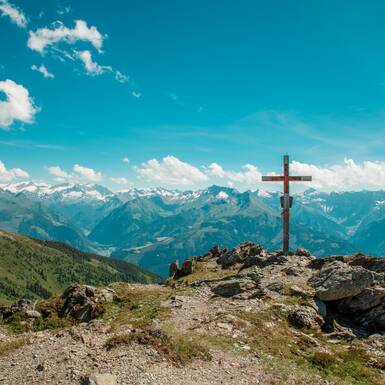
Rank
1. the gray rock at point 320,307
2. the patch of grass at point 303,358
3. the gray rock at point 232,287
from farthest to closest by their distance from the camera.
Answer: the gray rock at point 232,287 → the gray rock at point 320,307 → the patch of grass at point 303,358

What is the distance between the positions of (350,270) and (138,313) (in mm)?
17885

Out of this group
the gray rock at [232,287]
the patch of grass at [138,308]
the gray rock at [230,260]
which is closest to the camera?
the patch of grass at [138,308]

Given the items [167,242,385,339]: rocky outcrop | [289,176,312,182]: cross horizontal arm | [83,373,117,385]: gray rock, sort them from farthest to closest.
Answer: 1. [289,176,312,182]: cross horizontal arm
2. [167,242,385,339]: rocky outcrop
3. [83,373,117,385]: gray rock

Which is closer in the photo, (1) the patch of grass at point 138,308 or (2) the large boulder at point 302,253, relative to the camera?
(1) the patch of grass at point 138,308

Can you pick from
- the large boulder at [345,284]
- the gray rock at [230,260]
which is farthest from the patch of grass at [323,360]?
the gray rock at [230,260]

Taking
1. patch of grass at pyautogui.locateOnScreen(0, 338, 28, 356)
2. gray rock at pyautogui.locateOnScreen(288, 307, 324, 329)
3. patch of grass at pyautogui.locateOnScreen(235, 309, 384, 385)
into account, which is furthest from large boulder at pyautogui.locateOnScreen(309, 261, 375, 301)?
patch of grass at pyautogui.locateOnScreen(0, 338, 28, 356)

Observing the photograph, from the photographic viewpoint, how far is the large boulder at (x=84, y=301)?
3050cm

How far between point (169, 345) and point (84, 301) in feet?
44.0

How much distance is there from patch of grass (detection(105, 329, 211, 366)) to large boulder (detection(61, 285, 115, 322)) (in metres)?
10.0

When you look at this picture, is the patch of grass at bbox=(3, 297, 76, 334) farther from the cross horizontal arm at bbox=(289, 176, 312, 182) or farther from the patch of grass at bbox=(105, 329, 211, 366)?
the cross horizontal arm at bbox=(289, 176, 312, 182)

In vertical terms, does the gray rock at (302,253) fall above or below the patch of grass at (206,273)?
above

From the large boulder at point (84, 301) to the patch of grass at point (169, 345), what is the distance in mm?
10025

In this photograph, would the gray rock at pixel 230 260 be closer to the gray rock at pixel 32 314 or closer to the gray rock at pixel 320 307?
the gray rock at pixel 320 307

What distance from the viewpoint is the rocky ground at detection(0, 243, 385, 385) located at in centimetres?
1872
